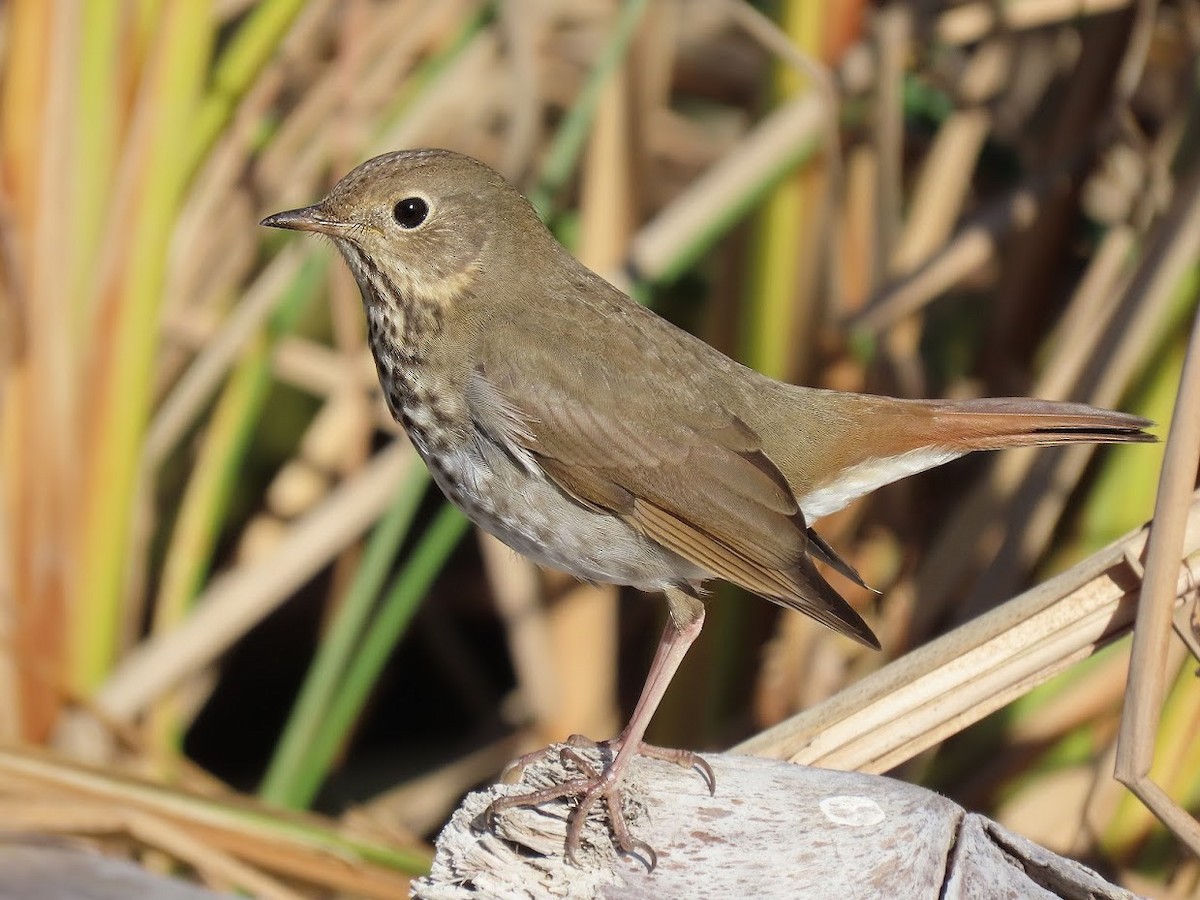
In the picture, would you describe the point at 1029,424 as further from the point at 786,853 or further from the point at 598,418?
the point at 786,853

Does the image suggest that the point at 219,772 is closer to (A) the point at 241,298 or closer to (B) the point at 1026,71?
(A) the point at 241,298

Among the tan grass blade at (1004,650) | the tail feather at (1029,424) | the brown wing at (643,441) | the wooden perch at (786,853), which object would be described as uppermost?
the tail feather at (1029,424)

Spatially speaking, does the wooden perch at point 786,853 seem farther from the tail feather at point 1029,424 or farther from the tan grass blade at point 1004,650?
the tail feather at point 1029,424

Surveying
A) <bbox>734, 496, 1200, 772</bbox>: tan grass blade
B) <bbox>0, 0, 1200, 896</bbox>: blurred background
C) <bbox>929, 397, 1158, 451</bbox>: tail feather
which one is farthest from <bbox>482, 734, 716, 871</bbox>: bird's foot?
<bbox>929, 397, 1158, 451</bbox>: tail feather

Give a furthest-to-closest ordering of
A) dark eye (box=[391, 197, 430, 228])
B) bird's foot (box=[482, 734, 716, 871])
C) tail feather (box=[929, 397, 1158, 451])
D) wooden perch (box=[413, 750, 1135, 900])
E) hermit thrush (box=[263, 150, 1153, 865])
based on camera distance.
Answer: dark eye (box=[391, 197, 430, 228]), hermit thrush (box=[263, 150, 1153, 865]), tail feather (box=[929, 397, 1158, 451]), bird's foot (box=[482, 734, 716, 871]), wooden perch (box=[413, 750, 1135, 900])

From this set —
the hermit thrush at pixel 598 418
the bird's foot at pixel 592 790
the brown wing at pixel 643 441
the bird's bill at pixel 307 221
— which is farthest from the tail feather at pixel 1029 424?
the bird's bill at pixel 307 221

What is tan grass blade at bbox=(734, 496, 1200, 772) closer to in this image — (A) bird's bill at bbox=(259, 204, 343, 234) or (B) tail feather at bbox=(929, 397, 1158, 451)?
(B) tail feather at bbox=(929, 397, 1158, 451)

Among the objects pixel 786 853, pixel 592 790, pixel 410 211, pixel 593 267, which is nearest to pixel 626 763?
pixel 592 790
